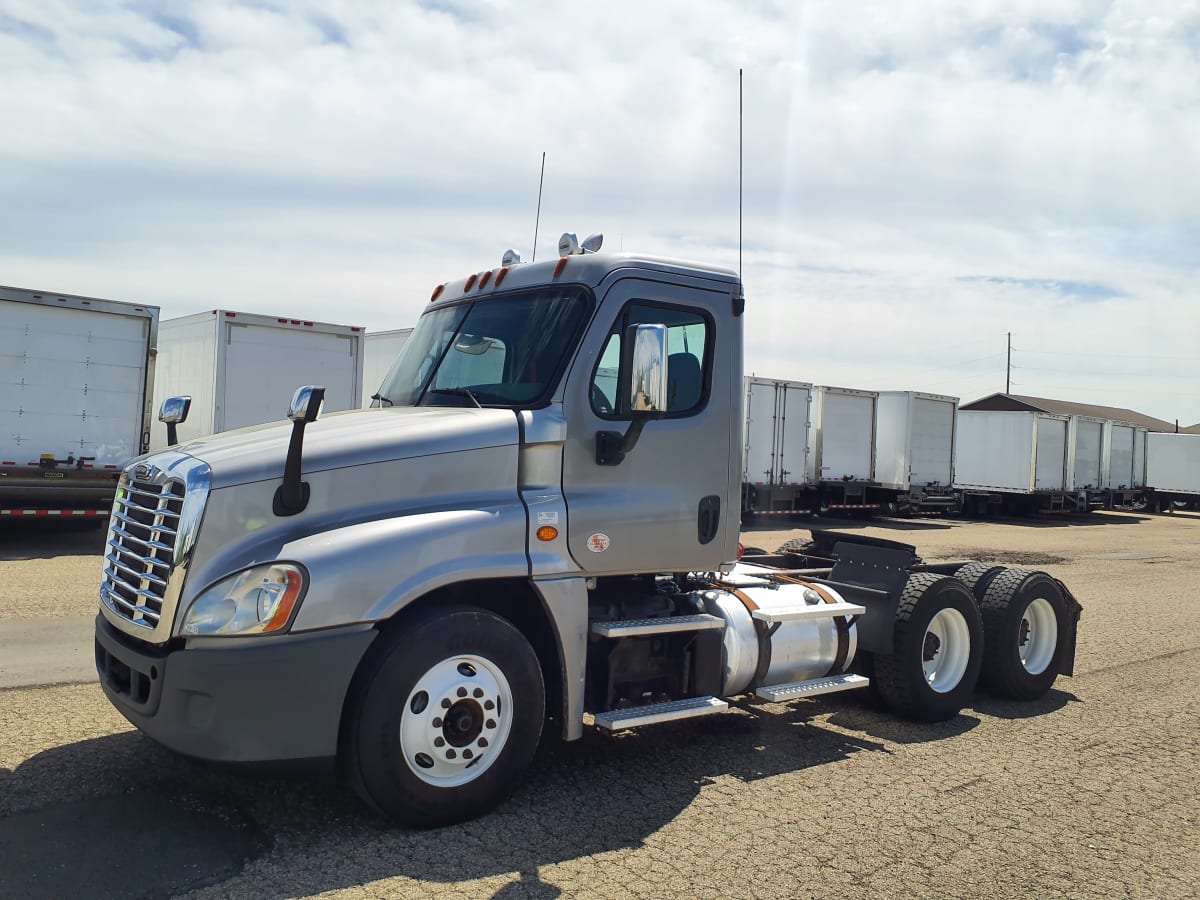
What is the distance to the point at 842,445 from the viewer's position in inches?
1027

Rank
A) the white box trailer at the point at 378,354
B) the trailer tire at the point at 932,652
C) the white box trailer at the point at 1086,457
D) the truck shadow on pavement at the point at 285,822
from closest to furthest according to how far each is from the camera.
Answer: the truck shadow on pavement at the point at 285,822, the trailer tire at the point at 932,652, the white box trailer at the point at 378,354, the white box trailer at the point at 1086,457

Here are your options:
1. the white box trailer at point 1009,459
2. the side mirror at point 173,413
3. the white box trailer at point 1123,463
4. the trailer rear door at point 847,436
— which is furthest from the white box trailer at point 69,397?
the white box trailer at point 1123,463

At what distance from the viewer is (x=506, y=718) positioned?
4.66 metres

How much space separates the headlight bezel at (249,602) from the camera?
411 centimetres

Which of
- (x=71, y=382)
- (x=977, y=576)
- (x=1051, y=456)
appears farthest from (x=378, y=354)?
(x=1051, y=456)

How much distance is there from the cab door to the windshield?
15 cm

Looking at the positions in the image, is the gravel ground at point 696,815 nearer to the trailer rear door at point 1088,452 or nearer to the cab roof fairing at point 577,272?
the cab roof fairing at point 577,272

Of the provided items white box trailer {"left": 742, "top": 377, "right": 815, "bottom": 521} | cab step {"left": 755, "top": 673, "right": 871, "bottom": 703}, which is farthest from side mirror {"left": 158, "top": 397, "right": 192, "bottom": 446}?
white box trailer {"left": 742, "top": 377, "right": 815, "bottom": 521}

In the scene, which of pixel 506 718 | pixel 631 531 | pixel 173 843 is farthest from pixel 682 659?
pixel 173 843

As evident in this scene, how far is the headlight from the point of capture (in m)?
4.11

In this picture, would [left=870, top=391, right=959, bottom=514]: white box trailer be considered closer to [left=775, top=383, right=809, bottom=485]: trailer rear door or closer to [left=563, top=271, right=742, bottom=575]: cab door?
[left=775, top=383, right=809, bottom=485]: trailer rear door

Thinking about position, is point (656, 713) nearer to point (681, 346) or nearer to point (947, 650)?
point (681, 346)

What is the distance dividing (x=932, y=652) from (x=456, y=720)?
389 cm

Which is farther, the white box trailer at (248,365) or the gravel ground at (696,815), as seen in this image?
the white box trailer at (248,365)
